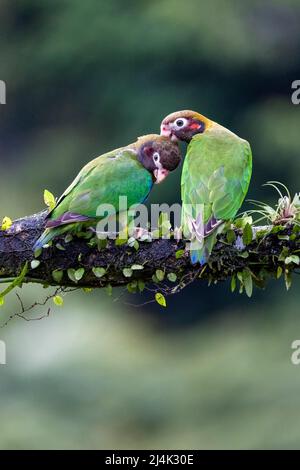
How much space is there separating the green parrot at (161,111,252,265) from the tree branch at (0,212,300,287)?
4.4 inches

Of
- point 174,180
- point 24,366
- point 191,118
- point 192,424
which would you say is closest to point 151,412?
point 192,424

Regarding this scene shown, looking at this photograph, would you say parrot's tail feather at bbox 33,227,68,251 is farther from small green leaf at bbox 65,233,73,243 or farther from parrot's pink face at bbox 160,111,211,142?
parrot's pink face at bbox 160,111,211,142

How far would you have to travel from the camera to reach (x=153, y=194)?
18375mm

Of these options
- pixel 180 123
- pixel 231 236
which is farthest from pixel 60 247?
pixel 180 123

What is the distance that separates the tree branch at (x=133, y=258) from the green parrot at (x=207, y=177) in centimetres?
11

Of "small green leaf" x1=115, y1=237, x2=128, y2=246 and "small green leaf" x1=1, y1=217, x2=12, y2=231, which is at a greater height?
"small green leaf" x1=1, y1=217, x2=12, y2=231

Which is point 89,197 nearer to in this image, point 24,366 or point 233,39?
point 24,366

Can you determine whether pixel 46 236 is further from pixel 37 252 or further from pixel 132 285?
pixel 132 285

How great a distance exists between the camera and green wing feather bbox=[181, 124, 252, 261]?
5.77m

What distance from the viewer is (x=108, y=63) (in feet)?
68.1

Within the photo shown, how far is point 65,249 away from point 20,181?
13610mm

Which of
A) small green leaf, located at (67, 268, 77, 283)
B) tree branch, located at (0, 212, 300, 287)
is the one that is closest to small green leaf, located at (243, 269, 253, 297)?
tree branch, located at (0, 212, 300, 287)

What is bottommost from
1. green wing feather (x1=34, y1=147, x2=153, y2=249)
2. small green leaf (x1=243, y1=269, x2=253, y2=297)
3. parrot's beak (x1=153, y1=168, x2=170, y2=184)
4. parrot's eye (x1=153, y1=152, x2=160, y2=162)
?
small green leaf (x1=243, y1=269, x2=253, y2=297)

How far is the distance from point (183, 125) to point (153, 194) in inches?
482
